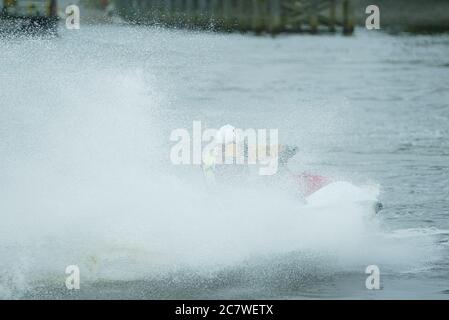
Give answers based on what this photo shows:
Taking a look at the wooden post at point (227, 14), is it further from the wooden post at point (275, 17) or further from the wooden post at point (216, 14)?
the wooden post at point (275, 17)

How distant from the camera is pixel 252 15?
6381 cm

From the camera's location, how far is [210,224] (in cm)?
1462

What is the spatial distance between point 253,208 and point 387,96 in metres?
21.7

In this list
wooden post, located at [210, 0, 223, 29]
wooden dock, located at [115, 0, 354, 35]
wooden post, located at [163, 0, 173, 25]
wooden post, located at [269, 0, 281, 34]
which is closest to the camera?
wooden post, located at [269, 0, 281, 34]

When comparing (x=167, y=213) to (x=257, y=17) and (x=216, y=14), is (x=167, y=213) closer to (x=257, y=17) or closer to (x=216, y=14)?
(x=257, y=17)

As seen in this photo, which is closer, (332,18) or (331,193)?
(331,193)

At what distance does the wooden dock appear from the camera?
203 ft

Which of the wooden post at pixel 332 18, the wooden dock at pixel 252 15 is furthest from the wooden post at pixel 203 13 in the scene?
the wooden post at pixel 332 18

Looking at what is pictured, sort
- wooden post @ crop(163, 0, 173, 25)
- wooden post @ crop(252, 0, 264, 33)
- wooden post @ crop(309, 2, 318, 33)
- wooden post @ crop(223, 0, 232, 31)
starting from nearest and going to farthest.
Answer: wooden post @ crop(252, 0, 264, 33) → wooden post @ crop(309, 2, 318, 33) → wooden post @ crop(163, 0, 173, 25) → wooden post @ crop(223, 0, 232, 31)

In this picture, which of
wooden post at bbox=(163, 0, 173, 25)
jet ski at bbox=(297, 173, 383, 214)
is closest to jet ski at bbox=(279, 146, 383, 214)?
jet ski at bbox=(297, 173, 383, 214)

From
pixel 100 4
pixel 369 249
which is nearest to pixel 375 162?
pixel 369 249

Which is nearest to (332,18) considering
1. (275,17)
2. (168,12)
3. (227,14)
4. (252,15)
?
(275,17)

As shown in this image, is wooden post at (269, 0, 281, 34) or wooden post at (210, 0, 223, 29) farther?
wooden post at (210, 0, 223, 29)

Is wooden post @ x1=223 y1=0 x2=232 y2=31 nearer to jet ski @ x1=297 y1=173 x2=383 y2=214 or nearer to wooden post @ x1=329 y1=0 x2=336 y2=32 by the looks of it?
wooden post @ x1=329 y1=0 x2=336 y2=32
